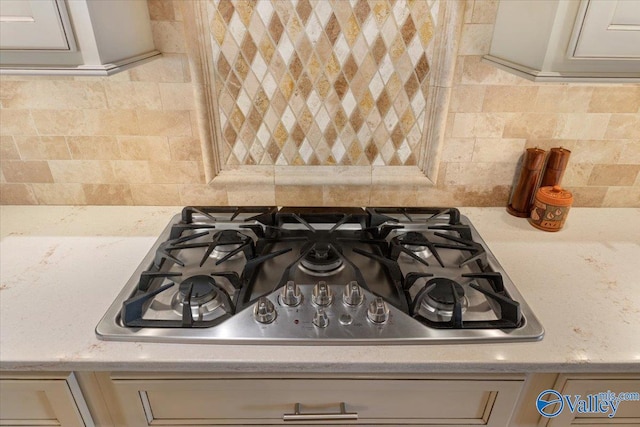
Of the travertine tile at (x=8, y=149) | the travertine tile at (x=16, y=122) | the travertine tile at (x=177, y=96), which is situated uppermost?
the travertine tile at (x=177, y=96)

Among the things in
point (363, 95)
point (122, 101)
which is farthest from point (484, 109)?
point (122, 101)

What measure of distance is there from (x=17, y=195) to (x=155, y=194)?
1.50ft

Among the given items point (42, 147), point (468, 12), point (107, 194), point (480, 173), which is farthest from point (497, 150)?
point (42, 147)

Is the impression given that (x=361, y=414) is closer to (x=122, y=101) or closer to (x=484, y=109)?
(x=484, y=109)

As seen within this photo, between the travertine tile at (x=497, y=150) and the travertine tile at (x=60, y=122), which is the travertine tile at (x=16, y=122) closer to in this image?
the travertine tile at (x=60, y=122)

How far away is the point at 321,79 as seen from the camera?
1189 millimetres

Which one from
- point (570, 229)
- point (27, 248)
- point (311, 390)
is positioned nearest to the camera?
point (311, 390)

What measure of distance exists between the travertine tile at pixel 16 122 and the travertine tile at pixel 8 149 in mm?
19

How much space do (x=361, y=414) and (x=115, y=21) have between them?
3.40 ft

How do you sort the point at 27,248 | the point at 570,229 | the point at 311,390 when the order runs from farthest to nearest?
the point at 570,229, the point at 27,248, the point at 311,390

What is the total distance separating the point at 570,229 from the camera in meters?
1.24

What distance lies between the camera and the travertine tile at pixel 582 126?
1226 mm

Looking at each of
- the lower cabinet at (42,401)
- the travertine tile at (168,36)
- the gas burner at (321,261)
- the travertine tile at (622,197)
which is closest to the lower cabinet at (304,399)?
the lower cabinet at (42,401)

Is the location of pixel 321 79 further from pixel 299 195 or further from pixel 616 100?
pixel 616 100
